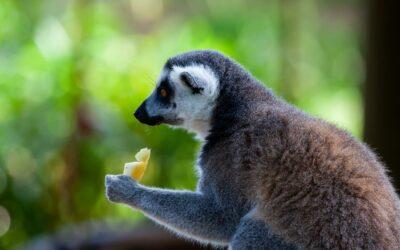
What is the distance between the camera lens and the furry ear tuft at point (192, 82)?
4.32 metres

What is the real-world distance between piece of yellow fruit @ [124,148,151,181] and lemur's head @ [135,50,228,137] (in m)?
0.22

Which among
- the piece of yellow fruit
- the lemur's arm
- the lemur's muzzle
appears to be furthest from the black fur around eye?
the lemur's arm

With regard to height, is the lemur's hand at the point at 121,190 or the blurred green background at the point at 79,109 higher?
the blurred green background at the point at 79,109

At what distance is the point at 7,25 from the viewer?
12023 mm

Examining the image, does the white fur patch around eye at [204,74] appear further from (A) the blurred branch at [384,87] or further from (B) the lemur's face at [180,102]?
(A) the blurred branch at [384,87]

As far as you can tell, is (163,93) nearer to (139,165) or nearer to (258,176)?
(139,165)

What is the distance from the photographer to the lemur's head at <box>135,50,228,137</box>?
4.36m

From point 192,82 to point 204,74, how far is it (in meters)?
0.08

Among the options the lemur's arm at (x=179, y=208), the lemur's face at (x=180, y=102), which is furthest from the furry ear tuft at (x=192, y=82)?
the lemur's arm at (x=179, y=208)

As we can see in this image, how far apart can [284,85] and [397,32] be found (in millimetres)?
6031

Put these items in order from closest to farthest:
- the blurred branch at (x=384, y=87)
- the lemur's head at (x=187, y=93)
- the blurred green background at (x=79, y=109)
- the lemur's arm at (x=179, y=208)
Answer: the lemur's arm at (x=179, y=208) < the lemur's head at (x=187, y=93) < the blurred branch at (x=384, y=87) < the blurred green background at (x=79, y=109)

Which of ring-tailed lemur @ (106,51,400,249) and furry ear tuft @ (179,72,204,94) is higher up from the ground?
furry ear tuft @ (179,72,204,94)

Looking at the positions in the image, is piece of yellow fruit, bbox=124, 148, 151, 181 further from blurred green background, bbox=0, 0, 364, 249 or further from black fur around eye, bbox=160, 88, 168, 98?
blurred green background, bbox=0, 0, 364, 249

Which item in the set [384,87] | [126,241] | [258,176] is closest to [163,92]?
[258,176]
